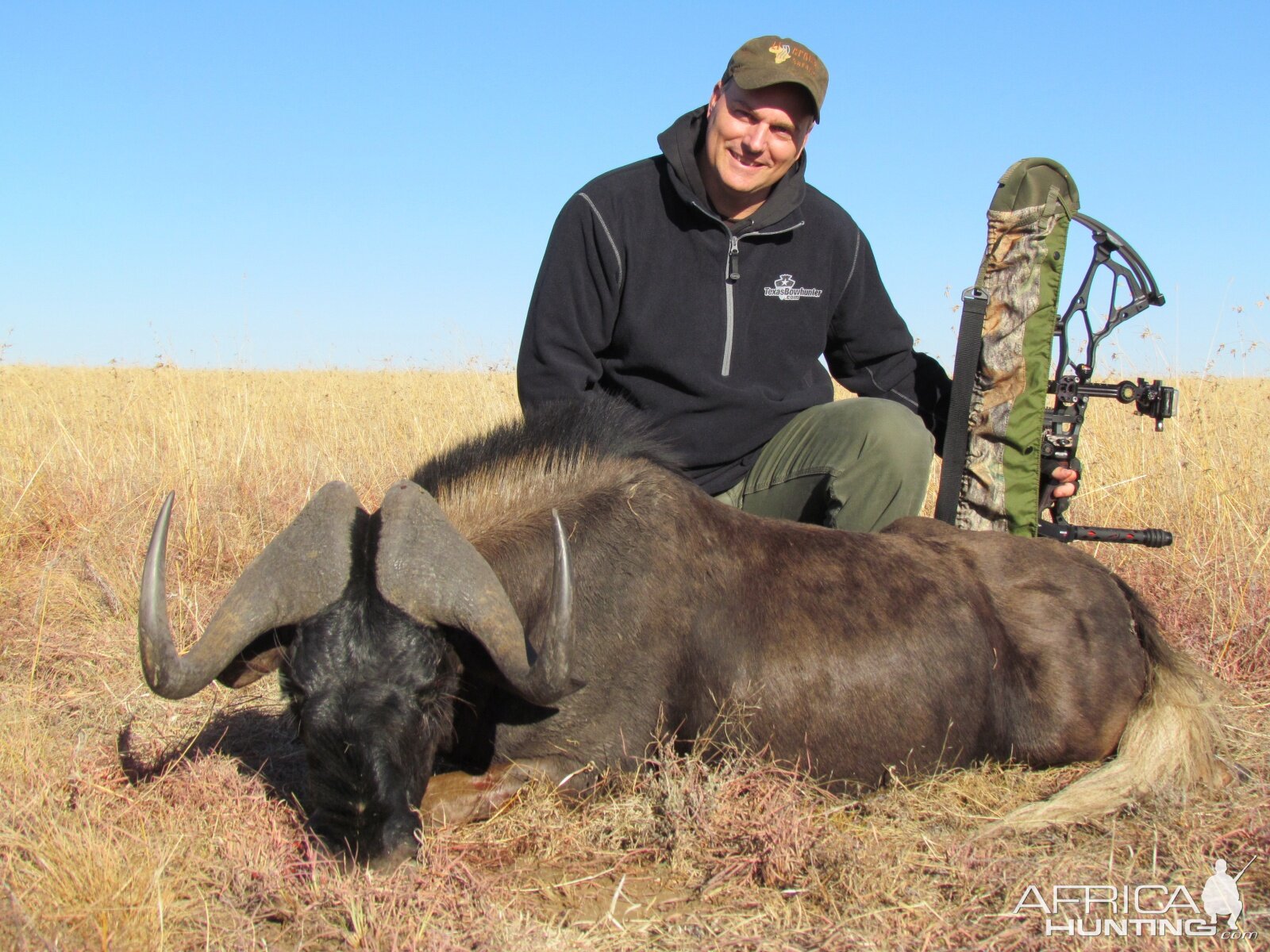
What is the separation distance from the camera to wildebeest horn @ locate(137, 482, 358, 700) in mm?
2668

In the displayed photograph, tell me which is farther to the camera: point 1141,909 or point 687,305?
point 687,305

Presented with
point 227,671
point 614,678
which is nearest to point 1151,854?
point 614,678

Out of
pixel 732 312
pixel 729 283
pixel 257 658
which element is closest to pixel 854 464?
pixel 732 312

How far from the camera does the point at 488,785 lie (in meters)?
3.09

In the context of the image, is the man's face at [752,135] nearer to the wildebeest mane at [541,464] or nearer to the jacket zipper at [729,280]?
the jacket zipper at [729,280]

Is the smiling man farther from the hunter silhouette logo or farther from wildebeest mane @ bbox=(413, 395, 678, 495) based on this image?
wildebeest mane @ bbox=(413, 395, 678, 495)

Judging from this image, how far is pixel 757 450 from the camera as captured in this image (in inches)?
190

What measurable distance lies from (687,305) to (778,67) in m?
1.04

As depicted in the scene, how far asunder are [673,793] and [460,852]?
2.10 feet

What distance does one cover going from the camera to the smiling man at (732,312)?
14.5 ft

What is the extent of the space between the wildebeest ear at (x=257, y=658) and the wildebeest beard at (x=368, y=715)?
151 mm

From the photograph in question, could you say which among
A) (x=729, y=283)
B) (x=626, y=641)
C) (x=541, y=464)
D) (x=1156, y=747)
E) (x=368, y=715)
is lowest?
(x=1156, y=747)

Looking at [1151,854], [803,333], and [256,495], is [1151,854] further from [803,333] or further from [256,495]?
[256,495]

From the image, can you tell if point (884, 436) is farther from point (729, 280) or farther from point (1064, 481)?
point (729, 280)
